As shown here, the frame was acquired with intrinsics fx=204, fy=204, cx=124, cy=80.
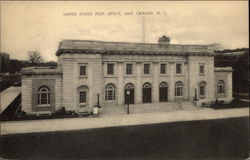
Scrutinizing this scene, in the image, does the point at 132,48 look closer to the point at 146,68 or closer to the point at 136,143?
the point at 146,68

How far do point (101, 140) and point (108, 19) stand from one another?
6559mm

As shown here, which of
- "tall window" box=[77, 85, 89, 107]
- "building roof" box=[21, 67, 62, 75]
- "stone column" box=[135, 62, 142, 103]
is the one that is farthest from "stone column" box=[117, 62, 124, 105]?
"building roof" box=[21, 67, 62, 75]

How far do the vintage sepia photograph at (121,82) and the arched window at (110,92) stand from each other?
106 mm

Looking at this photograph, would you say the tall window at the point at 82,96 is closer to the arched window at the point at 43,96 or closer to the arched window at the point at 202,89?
the arched window at the point at 43,96

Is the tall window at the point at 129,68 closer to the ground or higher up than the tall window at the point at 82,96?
higher up

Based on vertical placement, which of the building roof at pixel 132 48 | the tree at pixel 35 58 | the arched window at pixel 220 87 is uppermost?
the building roof at pixel 132 48

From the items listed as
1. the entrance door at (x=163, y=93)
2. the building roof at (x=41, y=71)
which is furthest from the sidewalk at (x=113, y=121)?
the building roof at (x=41, y=71)

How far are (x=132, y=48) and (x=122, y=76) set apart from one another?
2666 millimetres

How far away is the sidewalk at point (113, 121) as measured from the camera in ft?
42.3

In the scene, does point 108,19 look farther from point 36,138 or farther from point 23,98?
point 23,98

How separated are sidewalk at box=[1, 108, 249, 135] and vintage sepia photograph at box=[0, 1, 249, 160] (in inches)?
2.8

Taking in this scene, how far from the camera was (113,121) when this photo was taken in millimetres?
14602

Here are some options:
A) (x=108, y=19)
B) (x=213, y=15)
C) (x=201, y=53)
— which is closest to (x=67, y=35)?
(x=108, y=19)

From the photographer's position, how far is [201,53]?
64.0 feet
